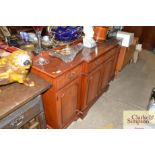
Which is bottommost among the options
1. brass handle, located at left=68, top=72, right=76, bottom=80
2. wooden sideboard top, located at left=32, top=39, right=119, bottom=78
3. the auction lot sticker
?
the auction lot sticker

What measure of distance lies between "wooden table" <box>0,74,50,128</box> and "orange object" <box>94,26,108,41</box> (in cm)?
95

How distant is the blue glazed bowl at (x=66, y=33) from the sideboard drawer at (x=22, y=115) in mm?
714

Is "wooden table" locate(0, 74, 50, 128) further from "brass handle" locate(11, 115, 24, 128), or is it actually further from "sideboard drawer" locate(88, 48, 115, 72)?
"sideboard drawer" locate(88, 48, 115, 72)

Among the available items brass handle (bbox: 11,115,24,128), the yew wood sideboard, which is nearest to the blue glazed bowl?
the yew wood sideboard

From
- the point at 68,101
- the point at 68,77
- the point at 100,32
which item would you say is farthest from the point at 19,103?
the point at 100,32

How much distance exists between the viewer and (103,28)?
1723 millimetres

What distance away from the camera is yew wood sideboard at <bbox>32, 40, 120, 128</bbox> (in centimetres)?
120

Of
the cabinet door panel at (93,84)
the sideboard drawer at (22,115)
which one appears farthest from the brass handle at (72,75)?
the sideboard drawer at (22,115)
